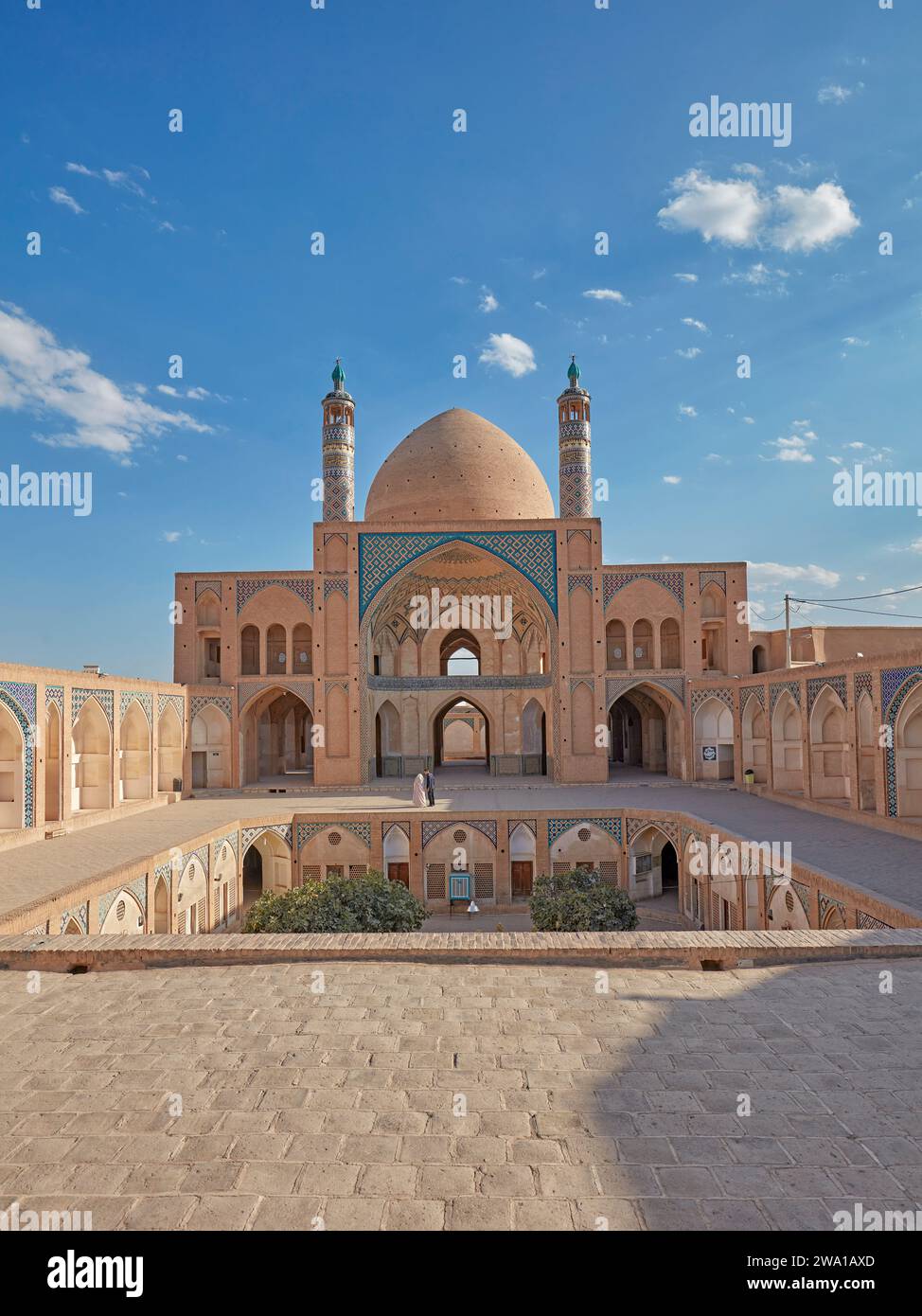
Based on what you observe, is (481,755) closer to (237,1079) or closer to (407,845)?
(407,845)

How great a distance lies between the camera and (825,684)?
37.5ft

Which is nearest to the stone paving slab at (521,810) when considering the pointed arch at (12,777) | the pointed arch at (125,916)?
the pointed arch at (125,916)

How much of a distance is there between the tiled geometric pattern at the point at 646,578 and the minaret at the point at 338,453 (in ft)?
21.6

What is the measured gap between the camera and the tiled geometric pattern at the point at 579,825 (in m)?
12.2

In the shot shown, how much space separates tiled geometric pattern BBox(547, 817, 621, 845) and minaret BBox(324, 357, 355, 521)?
386 inches

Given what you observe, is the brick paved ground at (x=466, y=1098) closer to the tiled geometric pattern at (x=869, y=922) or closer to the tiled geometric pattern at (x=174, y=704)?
the tiled geometric pattern at (x=869, y=922)

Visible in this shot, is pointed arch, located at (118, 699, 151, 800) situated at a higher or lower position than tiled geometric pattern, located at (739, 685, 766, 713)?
lower

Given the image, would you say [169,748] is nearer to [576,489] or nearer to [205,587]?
[205,587]

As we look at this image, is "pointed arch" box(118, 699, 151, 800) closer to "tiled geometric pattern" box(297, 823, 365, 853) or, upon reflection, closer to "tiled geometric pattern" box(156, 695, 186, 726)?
"tiled geometric pattern" box(156, 695, 186, 726)

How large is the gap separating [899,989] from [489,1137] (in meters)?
2.38

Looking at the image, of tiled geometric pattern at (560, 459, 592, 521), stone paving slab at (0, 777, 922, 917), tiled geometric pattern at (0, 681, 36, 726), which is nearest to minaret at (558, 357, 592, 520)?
tiled geometric pattern at (560, 459, 592, 521)

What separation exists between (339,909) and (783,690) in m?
8.74

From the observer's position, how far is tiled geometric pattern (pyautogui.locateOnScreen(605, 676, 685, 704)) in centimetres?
1677

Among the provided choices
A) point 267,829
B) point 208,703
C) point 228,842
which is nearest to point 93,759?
point 228,842
